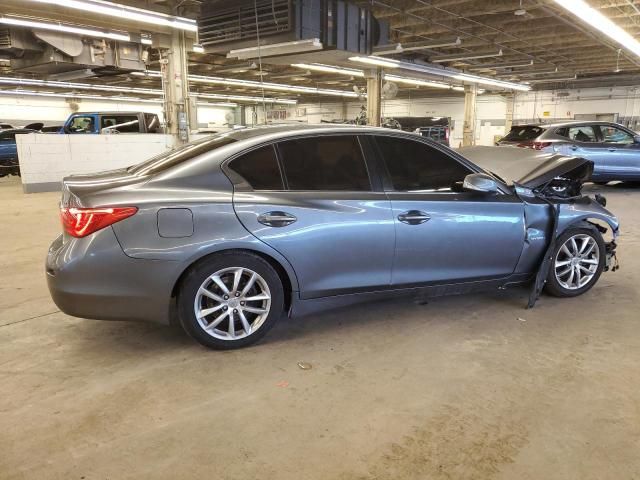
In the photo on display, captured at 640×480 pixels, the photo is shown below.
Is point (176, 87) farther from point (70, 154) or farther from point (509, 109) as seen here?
point (509, 109)

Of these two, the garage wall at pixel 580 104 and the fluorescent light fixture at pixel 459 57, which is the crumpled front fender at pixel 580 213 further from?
the garage wall at pixel 580 104

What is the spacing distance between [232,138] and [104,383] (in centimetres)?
163

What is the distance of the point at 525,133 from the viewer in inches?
406

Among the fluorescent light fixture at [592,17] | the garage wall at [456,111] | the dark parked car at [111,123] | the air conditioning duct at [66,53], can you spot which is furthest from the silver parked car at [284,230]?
the garage wall at [456,111]

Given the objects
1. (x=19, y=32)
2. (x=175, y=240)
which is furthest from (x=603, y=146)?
(x=19, y=32)

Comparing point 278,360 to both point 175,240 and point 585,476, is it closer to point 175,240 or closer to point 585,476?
point 175,240

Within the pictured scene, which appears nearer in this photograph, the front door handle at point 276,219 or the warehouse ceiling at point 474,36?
the front door handle at point 276,219

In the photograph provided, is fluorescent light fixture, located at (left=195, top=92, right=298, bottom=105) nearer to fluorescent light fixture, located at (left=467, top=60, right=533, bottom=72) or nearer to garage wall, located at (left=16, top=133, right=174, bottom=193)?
fluorescent light fixture, located at (left=467, top=60, right=533, bottom=72)

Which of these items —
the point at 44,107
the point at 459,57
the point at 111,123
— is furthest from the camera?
the point at 44,107

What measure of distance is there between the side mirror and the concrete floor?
934 mm

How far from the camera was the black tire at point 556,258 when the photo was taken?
375 centimetres

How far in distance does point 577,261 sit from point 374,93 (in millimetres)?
12753

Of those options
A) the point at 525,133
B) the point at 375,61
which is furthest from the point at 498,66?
the point at 525,133

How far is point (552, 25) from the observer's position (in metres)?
11.6
